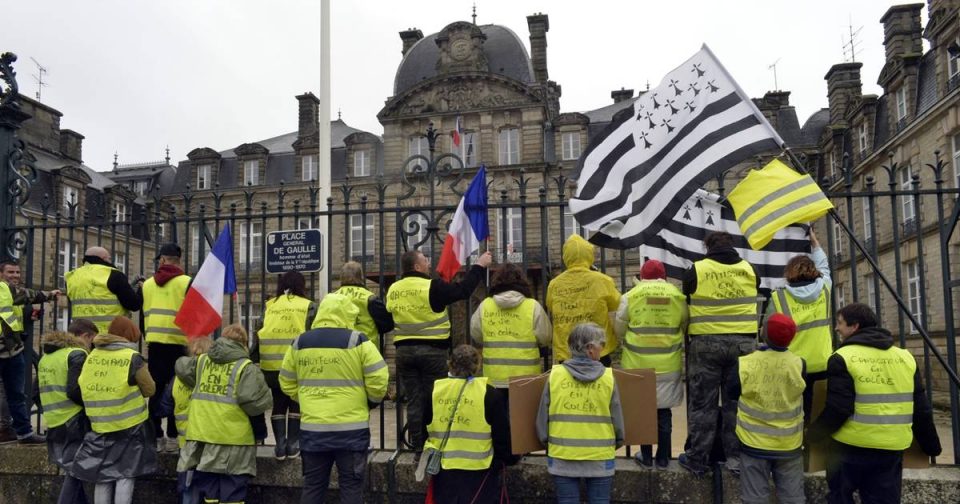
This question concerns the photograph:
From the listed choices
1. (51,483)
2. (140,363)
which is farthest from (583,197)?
(51,483)

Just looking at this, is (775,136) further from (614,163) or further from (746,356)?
(746,356)

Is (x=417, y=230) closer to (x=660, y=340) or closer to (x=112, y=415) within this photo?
(x=660, y=340)

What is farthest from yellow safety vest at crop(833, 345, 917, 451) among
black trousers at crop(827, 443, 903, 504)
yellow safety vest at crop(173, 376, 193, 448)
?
yellow safety vest at crop(173, 376, 193, 448)

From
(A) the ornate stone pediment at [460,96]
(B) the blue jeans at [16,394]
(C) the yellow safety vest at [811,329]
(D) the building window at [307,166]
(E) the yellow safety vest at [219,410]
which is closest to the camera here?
(C) the yellow safety vest at [811,329]

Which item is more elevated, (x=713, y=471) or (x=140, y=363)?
(x=140, y=363)

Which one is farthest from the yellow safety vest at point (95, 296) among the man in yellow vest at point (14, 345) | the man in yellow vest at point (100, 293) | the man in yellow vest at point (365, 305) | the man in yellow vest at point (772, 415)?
the man in yellow vest at point (772, 415)

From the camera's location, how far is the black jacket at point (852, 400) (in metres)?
→ 5.01

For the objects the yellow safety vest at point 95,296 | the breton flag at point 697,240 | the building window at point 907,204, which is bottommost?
the yellow safety vest at point 95,296

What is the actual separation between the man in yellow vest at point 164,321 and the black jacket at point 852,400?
5.56m

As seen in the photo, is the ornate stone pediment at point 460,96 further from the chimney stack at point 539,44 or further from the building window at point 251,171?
the building window at point 251,171

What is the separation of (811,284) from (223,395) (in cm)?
470

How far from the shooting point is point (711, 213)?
6.78 meters

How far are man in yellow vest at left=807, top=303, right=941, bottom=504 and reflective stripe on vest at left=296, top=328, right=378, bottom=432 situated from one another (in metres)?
3.40

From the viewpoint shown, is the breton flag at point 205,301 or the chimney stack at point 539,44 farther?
the chimney stack at point 539,44
